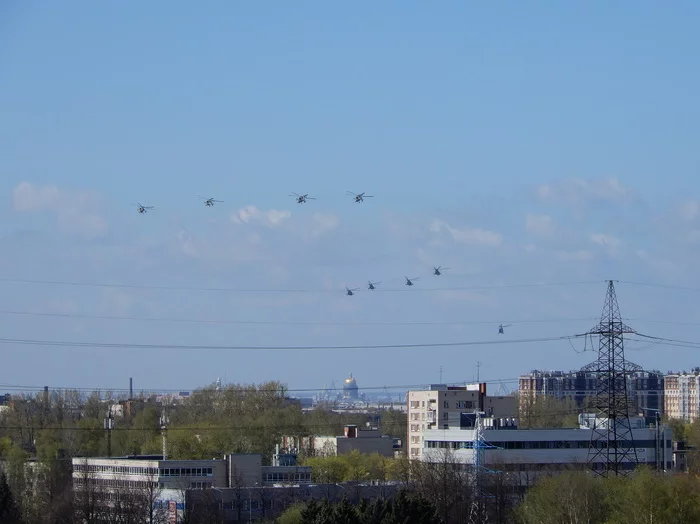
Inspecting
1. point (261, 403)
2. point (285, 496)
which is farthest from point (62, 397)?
point (285, 496)

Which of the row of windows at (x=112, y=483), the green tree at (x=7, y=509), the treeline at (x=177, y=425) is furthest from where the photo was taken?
the treeline at (x=177, y=425)

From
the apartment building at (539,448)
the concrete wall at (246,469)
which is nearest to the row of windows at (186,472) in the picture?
the concrete wall at (246,469)

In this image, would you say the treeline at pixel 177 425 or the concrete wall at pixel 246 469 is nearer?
the concrete wall at pixel 246 469

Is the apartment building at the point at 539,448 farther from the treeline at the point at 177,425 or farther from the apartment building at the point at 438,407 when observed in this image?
the treeline at the point at 177,425

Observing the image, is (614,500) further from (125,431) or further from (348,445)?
(125,431)

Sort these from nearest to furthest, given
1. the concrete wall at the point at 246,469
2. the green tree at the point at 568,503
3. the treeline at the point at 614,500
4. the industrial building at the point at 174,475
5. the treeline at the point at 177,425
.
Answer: the treeline at the point at 614,500, the green tree at the point at 568,503, the industrial building at the point at 174,475, the concrete wall at the point at 246,469, the treeline at the point at 177,425

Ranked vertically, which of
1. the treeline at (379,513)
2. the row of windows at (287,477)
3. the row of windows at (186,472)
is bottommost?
the row of windows at (287,477)

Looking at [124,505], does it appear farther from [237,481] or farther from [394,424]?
[394,424]

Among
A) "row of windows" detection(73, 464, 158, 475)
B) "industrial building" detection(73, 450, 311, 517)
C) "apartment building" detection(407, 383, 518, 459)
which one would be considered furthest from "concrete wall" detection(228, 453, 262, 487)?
"apartment building" detection(407, 383, 518, 459)
